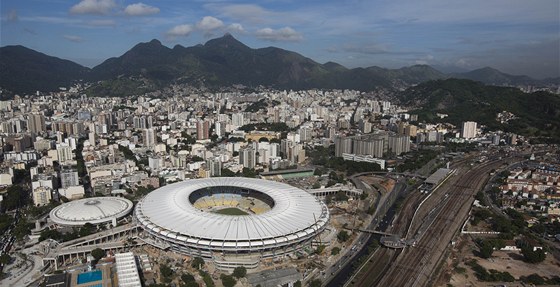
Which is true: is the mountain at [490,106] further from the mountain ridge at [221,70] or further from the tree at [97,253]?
the tree at [97,253]

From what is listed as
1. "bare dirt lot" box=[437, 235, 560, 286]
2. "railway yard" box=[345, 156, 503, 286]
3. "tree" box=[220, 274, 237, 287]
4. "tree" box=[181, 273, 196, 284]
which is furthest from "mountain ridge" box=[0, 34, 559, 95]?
"bare dirt lot" box=[437, 235, 560, 286]

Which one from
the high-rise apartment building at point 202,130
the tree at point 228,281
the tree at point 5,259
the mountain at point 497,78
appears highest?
the mountain at point 497,78

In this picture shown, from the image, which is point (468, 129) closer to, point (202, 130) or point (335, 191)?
point (335, 191)

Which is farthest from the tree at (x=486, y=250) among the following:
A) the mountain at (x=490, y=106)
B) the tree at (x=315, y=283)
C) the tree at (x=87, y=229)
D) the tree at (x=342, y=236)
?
the mountain at (x=490, y=106)

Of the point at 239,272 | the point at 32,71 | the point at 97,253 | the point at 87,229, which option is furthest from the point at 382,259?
the point at 32,71

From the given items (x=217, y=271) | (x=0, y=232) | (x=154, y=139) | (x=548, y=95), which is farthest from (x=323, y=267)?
(x=548, y=95)

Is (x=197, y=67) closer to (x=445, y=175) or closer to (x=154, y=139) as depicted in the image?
(x=154, y=139)

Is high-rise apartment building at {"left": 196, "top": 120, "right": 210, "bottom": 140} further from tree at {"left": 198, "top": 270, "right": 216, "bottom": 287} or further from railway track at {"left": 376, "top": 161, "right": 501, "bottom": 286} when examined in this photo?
tree at {"left": 198, "top": 270, "right": 216, "bottom": 287}
